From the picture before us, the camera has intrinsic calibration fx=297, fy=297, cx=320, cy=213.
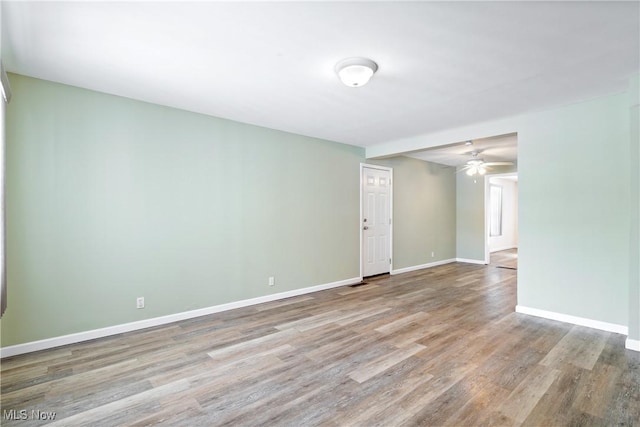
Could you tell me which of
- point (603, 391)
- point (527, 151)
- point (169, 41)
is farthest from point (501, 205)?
point (169, 41)

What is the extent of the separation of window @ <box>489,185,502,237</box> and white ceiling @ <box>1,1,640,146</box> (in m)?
7.19

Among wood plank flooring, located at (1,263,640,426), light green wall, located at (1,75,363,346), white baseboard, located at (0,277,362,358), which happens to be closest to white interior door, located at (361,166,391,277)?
light green wall, located at (1,75,363,346)

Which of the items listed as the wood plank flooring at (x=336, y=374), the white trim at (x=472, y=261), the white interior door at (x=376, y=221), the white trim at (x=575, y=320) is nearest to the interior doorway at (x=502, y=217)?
the white trim at (x=472, y=261)

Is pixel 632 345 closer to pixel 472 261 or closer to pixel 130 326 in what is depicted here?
pixel 472 261

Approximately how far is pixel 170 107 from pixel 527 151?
4.57 meters

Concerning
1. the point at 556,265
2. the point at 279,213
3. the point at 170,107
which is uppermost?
the point at 170,107

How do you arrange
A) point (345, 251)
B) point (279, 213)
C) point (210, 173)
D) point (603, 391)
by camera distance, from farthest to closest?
point (345, 251), point (279, 213), point (210, 173), point (603, 391)

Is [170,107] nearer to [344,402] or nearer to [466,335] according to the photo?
[344,402]

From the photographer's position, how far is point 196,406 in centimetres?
205

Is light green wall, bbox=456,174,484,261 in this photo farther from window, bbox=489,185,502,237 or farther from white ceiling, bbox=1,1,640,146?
white ceiling, bbox=1,1,640,146

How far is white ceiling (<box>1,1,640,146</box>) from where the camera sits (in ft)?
6.26

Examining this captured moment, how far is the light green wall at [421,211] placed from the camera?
659 cm

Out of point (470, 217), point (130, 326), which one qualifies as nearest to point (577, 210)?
point (470, 217)

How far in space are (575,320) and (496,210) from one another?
7.32m
